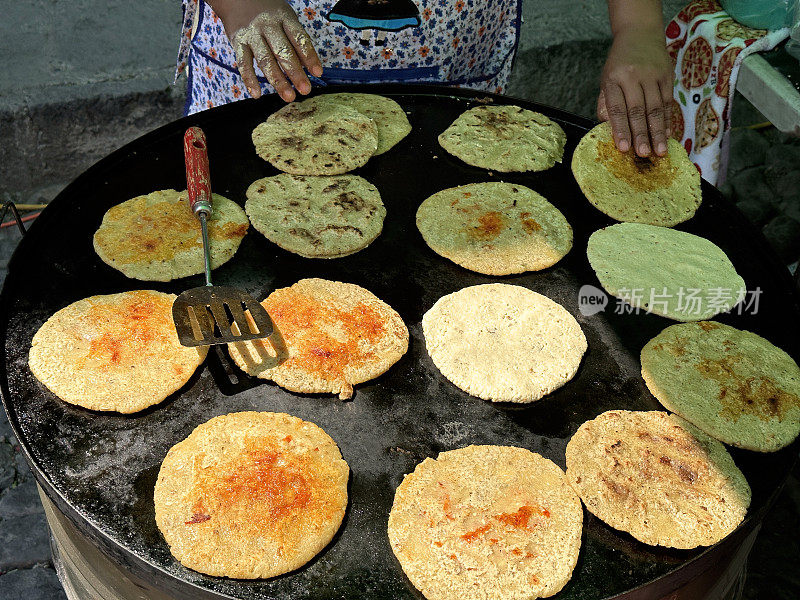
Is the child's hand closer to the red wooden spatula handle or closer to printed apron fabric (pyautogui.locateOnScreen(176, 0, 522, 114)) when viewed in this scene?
printed apron fabric (pyautogui.locateOnScreen(176, 0, 522, 114))

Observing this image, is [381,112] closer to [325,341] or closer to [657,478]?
[325,341]

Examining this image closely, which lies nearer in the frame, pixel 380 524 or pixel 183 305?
pixel 380 524

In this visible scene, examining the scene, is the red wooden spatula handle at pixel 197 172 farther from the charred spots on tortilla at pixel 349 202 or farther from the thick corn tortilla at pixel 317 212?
the charred spots on tortilla at pixel 349 202

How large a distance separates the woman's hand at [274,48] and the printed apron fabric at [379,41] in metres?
0.28

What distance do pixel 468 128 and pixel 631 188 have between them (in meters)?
0.58

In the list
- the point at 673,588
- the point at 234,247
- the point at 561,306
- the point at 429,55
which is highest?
the point at 429,55

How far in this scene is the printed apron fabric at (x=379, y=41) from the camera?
257cm

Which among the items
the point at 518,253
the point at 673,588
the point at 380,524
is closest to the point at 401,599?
the point at 380,524

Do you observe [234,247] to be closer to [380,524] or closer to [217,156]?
[217,156]

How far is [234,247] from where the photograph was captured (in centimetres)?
196

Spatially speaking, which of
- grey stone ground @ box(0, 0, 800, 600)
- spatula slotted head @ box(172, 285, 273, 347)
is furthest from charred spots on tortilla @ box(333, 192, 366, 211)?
grey stone ground @ box(0, 0, 800, 600)

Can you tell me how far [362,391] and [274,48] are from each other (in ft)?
4.10

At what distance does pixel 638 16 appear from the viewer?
101 inches

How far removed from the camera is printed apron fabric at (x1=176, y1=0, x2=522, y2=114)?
257 centimetres
